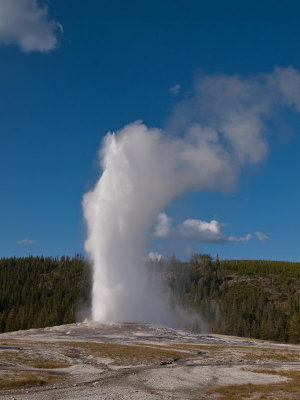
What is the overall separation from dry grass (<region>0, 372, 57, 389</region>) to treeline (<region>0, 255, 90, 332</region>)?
8993 cm

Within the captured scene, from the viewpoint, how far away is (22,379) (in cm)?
2758

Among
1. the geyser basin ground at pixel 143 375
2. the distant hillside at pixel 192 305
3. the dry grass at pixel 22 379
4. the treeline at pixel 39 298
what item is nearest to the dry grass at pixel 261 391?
the geyser basin ground at pixel 143 375

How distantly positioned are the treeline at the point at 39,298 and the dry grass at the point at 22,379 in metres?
89.9

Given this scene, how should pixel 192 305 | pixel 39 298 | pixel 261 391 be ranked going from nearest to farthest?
pixel 261 391 < pixel 192 305 < pixel 39 298

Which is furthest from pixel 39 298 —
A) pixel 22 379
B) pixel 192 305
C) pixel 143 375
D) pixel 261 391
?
pixel 261 391

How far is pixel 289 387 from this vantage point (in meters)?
28.8

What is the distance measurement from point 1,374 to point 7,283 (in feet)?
499

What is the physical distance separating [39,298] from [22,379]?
454ft

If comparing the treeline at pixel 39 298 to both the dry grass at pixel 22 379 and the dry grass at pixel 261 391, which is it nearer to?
the dry grass at pixel 22 379

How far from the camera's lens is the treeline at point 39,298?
11731 cm

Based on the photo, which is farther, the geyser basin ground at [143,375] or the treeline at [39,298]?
the treeline at [39,298]

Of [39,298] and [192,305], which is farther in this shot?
[39,298]

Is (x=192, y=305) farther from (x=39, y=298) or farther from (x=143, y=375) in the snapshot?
(x=143, y=375)

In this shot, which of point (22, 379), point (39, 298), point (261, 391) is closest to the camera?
point (261, 391)
